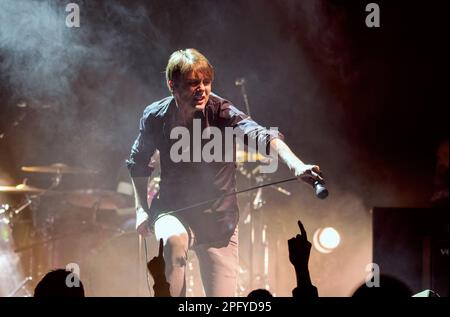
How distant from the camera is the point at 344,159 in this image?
6543 mm

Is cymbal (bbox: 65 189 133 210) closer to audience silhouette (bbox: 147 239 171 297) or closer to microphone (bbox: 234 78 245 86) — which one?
microphone (bbox: 234 78 245 86)

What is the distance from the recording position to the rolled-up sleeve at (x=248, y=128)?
3025 millimetres

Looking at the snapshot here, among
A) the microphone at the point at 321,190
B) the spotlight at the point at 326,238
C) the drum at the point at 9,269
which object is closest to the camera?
the microphone at the point at 321,190

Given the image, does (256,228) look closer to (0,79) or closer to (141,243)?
(141,243)

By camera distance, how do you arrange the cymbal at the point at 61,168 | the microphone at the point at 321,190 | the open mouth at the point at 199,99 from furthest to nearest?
the cymbal at the point at 61,168 → the open mouth at the point at 199,99 → the microphone at the point at 321,190

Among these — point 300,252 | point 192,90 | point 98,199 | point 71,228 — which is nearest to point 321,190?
point 300,252

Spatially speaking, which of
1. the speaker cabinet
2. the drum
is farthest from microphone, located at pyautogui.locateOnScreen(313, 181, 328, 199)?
the drum

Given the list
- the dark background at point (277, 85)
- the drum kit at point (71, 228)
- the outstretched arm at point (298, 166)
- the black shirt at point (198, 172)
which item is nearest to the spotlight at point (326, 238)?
the dark background at point (277, 85)

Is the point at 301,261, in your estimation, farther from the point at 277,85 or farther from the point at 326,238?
the point at 326,238

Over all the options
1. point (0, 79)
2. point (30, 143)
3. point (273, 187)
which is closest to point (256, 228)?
point (273, 187)

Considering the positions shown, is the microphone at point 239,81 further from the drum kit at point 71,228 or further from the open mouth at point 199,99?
the drum kit at point 71,228

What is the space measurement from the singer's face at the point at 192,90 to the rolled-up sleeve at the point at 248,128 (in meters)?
0.17

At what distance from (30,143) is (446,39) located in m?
4.95
